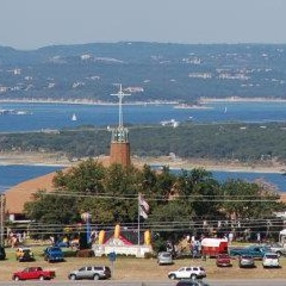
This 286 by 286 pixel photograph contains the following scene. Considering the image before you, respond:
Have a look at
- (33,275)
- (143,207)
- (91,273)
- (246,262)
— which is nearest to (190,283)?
(91,273)

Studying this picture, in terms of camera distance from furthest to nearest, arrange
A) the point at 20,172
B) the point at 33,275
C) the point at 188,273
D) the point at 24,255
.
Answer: the point at 20,172, the point at 24,255, the point at 33,275, the point at 188,273

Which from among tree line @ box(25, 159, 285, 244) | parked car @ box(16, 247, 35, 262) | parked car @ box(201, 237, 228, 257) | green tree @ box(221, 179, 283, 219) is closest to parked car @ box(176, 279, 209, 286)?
parked car @ box(16, 247, 35, 262)

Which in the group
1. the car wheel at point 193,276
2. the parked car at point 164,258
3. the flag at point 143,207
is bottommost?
the parked car at point 164,258

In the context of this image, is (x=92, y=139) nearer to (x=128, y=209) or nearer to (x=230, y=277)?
(x=128, y=209)

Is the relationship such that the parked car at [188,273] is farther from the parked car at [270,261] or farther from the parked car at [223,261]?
the parked car at [270,261]

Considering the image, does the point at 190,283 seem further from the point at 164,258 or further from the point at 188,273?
the point at 164,258

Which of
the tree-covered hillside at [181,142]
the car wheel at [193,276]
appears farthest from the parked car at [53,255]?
the tree-covered hillside at [181,142]

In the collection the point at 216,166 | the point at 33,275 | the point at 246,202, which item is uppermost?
the point at 246,202
